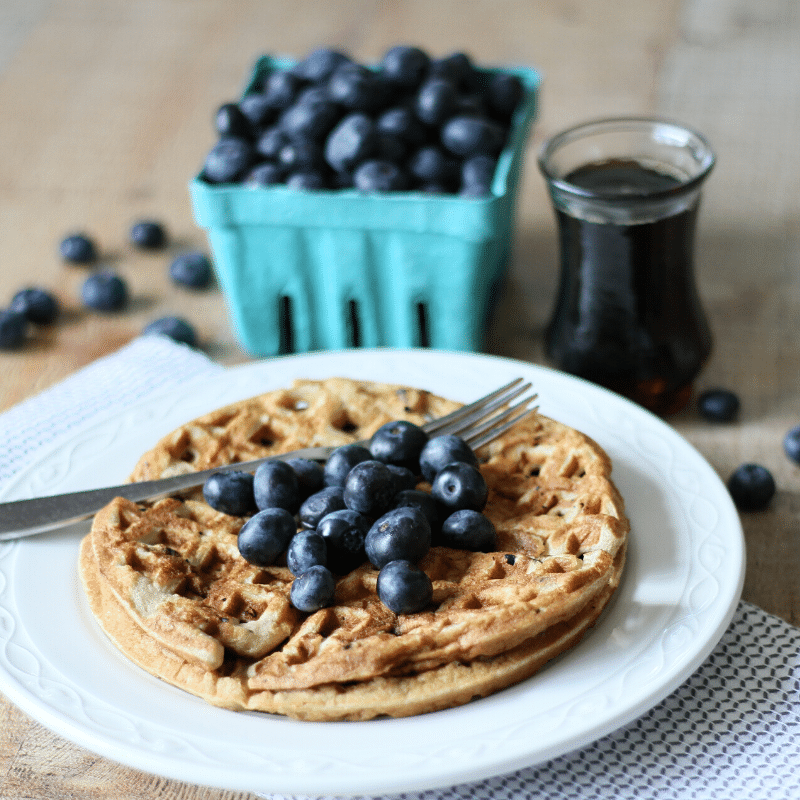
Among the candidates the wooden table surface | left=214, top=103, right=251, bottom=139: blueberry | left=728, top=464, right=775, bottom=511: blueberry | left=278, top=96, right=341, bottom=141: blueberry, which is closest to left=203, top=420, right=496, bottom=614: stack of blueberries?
the wooden table surface

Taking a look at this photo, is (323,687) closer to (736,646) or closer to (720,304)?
(736,646)

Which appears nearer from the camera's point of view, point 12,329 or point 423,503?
point 423,503

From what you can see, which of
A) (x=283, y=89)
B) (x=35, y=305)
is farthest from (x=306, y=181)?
(x=35, y=305)

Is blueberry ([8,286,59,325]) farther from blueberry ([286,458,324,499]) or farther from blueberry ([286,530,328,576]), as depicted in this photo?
blueberry ([286,530,328,576])

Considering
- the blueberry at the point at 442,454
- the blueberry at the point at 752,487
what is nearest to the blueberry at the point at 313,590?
the blueberry at the point at 442,454

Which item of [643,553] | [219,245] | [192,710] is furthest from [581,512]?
[219,245]

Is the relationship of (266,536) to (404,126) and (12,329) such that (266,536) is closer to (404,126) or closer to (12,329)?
(404,126)
